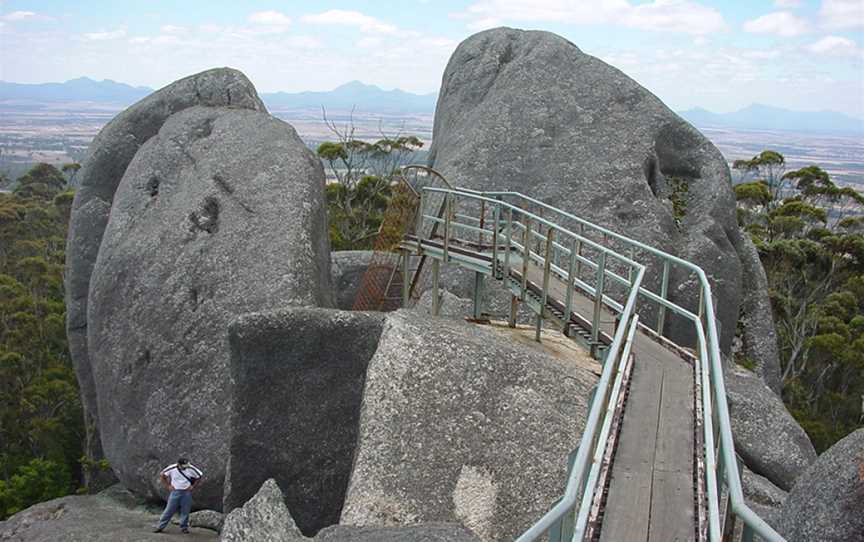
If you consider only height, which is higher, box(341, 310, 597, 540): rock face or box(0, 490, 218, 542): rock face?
box(341, 310, 597, 540): rock face

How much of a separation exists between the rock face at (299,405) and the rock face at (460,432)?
1.27m

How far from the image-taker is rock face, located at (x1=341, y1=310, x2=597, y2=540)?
8859mm

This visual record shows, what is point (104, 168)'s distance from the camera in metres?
20.5

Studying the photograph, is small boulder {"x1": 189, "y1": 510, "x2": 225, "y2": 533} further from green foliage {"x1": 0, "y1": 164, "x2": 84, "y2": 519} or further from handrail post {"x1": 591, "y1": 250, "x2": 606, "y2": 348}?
green foliage {"x1": 0, "y1": 164, "x2": 84, "y2": 519}

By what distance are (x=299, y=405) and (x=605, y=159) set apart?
11267 millimetres

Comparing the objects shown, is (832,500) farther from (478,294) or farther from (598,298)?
(478,294)

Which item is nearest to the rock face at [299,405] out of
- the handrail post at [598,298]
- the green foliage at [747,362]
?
the handrail post at [598,298]

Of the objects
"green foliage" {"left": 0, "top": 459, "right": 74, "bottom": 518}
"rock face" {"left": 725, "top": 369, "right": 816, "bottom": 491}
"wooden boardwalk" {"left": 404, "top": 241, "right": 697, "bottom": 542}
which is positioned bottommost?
"green foliage" {"left": 0, "top": 459, "right": 74, "bottom": 518}

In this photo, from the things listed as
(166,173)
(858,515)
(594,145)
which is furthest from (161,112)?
(858,515)

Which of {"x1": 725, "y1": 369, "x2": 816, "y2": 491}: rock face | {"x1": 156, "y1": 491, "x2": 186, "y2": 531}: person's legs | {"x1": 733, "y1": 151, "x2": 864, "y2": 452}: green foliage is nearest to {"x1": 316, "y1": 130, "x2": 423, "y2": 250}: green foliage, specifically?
{"x1": 733, "y1": 151, "x2": 864, "y2": 452}: green foliage

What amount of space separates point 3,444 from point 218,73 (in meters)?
19.7

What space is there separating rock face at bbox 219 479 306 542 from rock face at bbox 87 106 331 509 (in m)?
6.20

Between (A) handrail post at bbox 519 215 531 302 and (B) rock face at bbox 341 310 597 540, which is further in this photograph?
(A) handrail post at bbox 519 215 531 302

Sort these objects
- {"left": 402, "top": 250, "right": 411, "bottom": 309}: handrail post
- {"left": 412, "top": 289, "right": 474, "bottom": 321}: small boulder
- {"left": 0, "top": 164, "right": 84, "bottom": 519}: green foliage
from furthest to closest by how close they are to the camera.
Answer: {"left": 0, "top": 164, "right": 84, "bottom": 519}: green foliage < {"left": 402, "top": 250, "right": 411, "bottom": 309}: handrail post < {"left": 412, "top": 289, "right": 474, "bottom": 321}: small boulder
